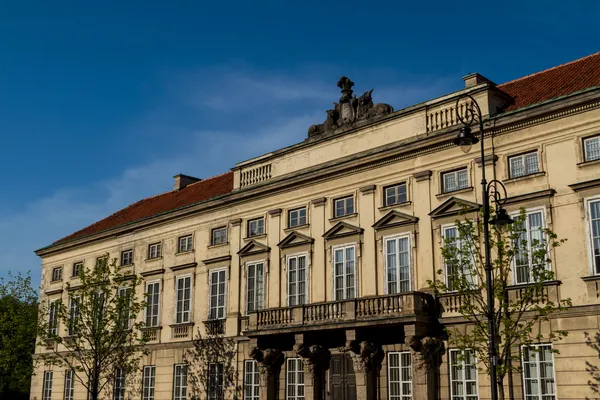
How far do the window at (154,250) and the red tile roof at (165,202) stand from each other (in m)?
1.82

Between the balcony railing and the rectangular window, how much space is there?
7.02 ft

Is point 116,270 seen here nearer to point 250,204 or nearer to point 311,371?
point 250,204

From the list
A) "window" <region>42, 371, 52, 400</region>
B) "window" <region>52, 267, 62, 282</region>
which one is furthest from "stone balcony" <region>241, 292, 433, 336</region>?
"window" <region>52, 267, 62, 282</region>

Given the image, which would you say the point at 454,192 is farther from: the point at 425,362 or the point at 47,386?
the point at 47,386

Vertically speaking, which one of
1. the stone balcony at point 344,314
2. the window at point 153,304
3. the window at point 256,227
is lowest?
the stone balcony at point 344,314

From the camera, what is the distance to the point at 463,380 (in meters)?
27.1

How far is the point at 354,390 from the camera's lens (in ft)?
101

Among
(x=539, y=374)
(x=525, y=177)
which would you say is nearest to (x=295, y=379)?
(x=539, y=374)

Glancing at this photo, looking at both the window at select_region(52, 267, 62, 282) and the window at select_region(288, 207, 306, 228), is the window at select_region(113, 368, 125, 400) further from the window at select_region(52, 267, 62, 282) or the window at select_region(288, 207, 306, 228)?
the window at select_region(288, 207, 306, 228)

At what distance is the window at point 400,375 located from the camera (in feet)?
94.3

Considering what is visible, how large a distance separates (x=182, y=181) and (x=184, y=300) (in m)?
11.9

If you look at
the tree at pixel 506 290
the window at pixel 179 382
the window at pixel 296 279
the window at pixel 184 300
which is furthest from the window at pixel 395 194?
the window at pixel 179 382

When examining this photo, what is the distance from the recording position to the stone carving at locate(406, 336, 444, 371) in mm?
27766

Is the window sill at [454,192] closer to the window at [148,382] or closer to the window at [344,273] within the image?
the window at [344,273]
